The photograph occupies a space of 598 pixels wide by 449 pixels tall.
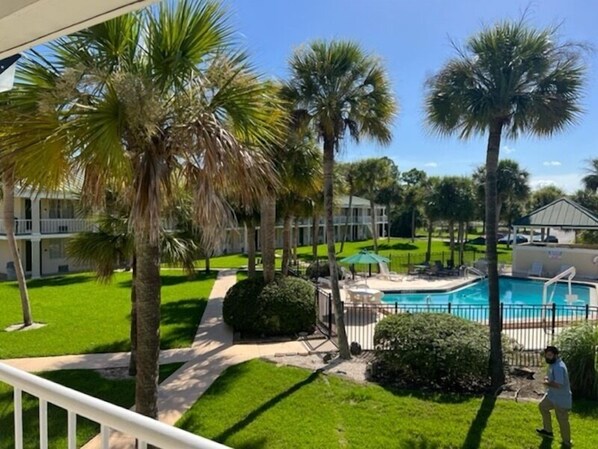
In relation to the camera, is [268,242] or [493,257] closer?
[493,257]

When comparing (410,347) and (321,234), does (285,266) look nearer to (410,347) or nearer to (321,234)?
(410,347)

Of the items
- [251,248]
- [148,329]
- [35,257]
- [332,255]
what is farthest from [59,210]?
[148,329]

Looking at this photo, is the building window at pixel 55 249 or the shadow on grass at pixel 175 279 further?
the building window at pixel 55 249

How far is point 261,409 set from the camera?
7461 millimetres

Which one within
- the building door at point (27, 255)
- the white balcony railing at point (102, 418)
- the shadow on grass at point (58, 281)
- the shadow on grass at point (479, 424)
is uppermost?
the white balcony railing at point (102, 418)

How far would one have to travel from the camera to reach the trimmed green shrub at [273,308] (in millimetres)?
12648

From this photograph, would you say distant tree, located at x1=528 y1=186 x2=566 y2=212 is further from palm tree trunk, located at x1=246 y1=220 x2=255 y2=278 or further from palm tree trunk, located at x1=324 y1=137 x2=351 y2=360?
palm tree trunk, located at x1=324 y1=137 x2=351 y2=360

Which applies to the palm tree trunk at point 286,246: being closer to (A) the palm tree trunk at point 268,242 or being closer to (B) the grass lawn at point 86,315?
(B) the grass lawn at point 86,315

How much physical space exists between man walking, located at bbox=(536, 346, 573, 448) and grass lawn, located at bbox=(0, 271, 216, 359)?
28.8 feet

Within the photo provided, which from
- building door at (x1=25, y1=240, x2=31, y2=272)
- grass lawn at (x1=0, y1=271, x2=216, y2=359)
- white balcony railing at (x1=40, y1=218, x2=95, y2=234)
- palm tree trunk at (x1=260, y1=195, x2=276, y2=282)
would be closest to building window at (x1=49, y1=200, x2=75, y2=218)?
white balcony railing at (x1=40, y1=218, x2=95, y2=234)

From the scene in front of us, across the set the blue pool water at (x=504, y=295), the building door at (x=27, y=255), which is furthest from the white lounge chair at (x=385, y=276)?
the building door at (x=27, y=255)

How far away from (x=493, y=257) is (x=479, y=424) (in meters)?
3.37

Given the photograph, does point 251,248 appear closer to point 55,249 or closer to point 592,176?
point 55,249

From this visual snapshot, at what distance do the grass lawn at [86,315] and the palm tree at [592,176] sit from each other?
43.0 metres
